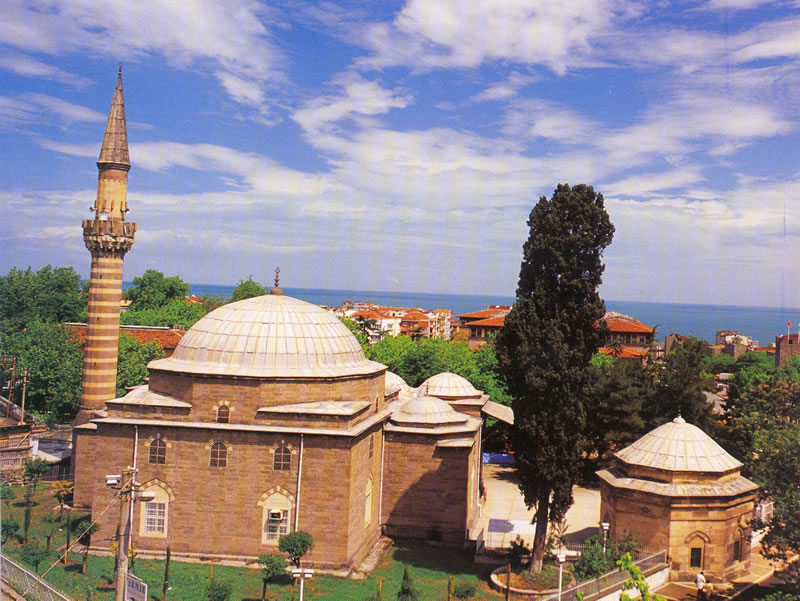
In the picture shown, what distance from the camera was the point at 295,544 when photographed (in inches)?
741

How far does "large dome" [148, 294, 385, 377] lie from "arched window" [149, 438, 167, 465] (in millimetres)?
2213

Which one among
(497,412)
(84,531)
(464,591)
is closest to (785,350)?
(497,412)

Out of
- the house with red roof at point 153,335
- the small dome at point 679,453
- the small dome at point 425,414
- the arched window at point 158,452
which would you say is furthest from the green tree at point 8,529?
the house with red roof at point 153,335

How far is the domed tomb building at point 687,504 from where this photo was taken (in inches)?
777

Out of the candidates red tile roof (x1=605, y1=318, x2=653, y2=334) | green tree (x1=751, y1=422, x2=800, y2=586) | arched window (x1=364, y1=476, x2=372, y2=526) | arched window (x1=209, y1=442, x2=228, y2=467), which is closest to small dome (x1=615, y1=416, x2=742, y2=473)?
green tree (x1=751, y1=422, x2=800, y2=586)

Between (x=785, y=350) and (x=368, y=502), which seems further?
(x=785, y=350)

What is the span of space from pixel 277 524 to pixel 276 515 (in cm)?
29

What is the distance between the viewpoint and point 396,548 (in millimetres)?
22656

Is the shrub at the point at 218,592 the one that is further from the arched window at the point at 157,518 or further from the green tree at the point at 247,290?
the green tree at the point at 247,290

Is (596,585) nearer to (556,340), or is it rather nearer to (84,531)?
(556,340)

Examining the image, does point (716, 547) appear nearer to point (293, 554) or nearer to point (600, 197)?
point (600, 197)

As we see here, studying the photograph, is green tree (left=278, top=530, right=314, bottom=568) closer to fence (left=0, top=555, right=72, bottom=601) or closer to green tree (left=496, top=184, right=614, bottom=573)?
fence (left=0, top=555, right=72, bottom=601)

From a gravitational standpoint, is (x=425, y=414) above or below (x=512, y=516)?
above

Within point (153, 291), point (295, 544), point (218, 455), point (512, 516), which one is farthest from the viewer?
point (153, 291)
